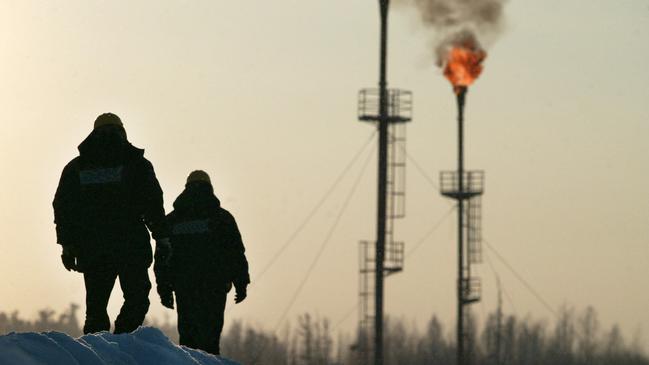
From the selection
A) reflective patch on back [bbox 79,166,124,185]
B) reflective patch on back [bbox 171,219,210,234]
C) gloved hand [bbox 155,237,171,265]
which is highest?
reflective patch on back [bbox 79,166,124,185]

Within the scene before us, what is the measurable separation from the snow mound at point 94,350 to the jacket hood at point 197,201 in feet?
17.5

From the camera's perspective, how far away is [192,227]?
1561 cm

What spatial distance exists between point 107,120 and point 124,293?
132cm

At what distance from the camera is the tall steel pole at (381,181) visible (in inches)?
2047

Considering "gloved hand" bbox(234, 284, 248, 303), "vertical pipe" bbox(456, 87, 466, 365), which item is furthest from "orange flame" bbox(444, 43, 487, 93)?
"gloved hand" bbox(234, 284, 248, 303)

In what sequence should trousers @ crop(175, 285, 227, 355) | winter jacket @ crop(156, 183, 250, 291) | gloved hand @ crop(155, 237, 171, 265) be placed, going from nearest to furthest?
1. gloved hand @ crop(155, 237, 171, 265)
2. winter jacket @ crop(156, 183, 250, 291)
3. trousers @ crop(175, 285, 227, 355)

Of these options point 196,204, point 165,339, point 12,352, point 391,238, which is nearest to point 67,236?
point 196,204

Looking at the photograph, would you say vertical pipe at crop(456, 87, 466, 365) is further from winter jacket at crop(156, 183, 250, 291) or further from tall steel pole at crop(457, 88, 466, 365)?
winter jacket at crop(156, 183, 250, 291)

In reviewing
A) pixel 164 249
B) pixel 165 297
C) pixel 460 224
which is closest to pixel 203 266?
pixel 165 297

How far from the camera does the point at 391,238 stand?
52281 mm

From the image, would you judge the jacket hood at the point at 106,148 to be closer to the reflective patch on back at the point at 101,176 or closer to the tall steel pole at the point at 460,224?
the reflective patch on back at the point at 101,176

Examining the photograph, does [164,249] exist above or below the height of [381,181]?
below

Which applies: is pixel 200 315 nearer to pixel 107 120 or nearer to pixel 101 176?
pixel 101 176

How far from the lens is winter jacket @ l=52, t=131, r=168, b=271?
13.2m
